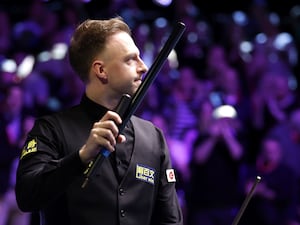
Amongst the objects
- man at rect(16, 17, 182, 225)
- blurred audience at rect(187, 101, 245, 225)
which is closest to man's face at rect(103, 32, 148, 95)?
man at rect(16, 17, 182, 225)

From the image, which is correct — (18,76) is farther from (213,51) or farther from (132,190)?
(132,190)

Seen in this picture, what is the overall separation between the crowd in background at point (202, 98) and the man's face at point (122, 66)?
10.6 feet

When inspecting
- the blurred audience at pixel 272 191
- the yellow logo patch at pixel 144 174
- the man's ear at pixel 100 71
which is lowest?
the blurred audience at pixel 272 191

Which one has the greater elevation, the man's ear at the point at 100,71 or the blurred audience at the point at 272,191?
the man's ear at the point at 100,71

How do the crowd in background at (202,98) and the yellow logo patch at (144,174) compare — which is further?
the crowd in background at (202,98)

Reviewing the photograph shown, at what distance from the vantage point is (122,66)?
302 cm

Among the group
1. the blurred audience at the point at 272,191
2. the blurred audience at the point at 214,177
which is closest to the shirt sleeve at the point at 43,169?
the blurred audience at the point at 214,177

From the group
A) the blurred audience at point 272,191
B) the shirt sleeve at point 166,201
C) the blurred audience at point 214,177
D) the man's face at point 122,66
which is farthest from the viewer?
the blurred audience at point 272,191

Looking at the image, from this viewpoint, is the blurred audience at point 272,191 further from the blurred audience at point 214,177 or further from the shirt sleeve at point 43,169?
the shirt sleeve at point 43,169

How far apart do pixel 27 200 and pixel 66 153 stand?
31 cm

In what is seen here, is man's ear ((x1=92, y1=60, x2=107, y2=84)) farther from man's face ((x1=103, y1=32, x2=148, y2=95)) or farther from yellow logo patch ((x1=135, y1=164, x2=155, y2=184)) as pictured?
yellow logo patch ((x1=135, y1=164, x2=155, y2=184))

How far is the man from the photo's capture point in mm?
2869

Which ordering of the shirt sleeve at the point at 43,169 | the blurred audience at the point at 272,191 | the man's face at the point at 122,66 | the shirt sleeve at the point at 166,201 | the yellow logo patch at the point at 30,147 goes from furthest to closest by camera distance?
1. the blurred audience at the point at 272,191
2. the shirt sleeve at the point at 166,201
3. the man's face at the point at 122,66
4. the yellow logo patch at the point at 30,147
5. the shirt sleeve at the point at 43,169

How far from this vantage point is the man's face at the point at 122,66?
299cm
